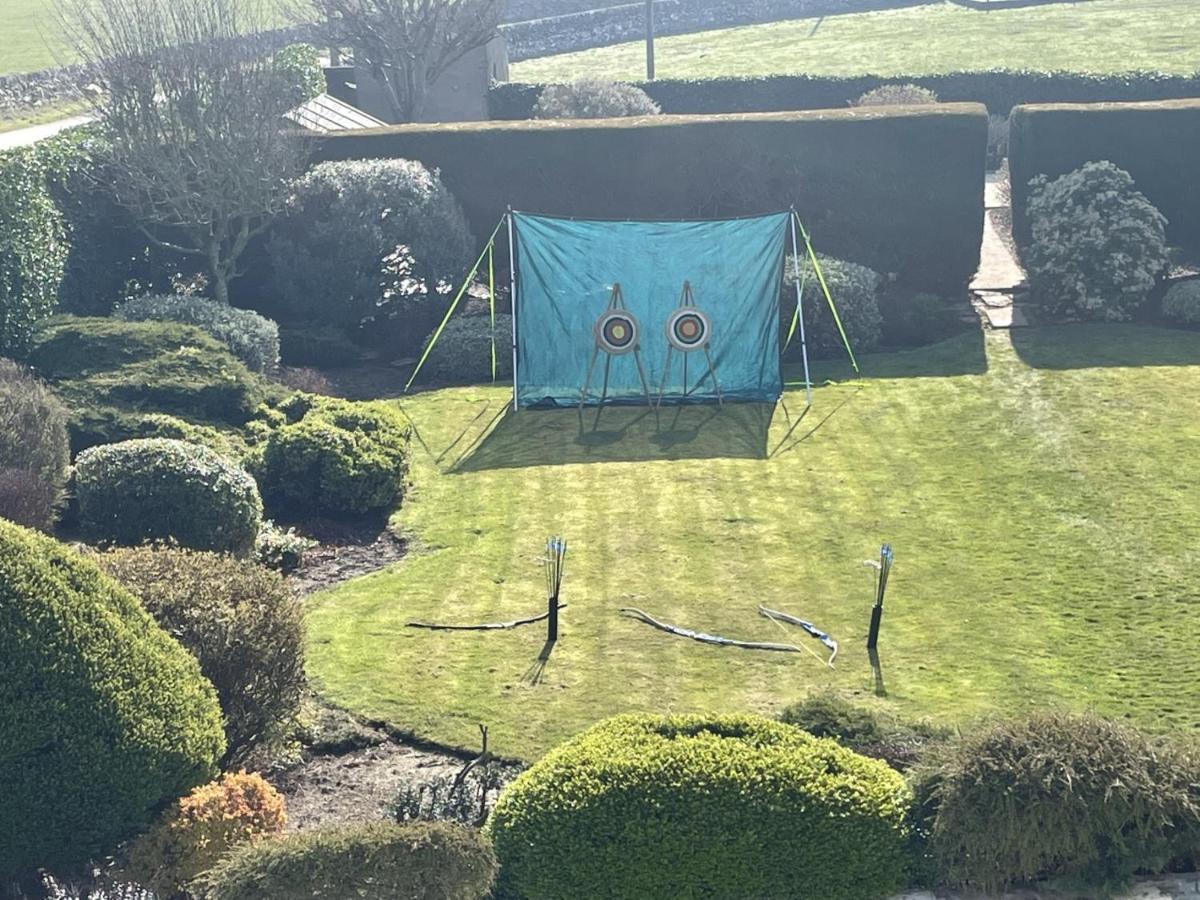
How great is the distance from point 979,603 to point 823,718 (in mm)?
4288

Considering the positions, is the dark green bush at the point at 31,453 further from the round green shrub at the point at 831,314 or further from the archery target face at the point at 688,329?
the round green shrub at the point at 831,314

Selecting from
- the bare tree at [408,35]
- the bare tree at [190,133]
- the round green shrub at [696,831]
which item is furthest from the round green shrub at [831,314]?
the bare tree at [408,35]

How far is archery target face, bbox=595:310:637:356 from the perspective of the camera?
2350cm

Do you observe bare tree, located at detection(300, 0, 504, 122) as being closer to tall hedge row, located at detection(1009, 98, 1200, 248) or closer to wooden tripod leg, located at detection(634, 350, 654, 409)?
tall hedge row, located at detection(1009, 98, 1200, 248)

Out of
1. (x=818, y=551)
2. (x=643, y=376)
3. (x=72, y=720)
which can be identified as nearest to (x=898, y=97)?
(x=643, y=376)

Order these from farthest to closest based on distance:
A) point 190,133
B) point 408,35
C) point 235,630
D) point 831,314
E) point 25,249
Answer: point 408,35 < point 831,314 < point 190,133 < point 25,249 < point 235,630

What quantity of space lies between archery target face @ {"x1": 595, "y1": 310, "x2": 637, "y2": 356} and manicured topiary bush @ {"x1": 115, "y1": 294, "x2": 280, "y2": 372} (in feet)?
17.7

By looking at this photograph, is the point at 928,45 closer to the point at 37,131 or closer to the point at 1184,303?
the point at 37,131

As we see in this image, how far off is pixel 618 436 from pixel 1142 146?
511 inches

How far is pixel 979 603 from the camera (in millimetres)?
15398

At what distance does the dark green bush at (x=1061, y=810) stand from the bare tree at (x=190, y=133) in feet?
63.5

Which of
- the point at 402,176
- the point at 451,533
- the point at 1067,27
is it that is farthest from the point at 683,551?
the point at 1067,27

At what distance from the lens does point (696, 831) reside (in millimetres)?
9586

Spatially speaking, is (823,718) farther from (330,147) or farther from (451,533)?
(330,147)
